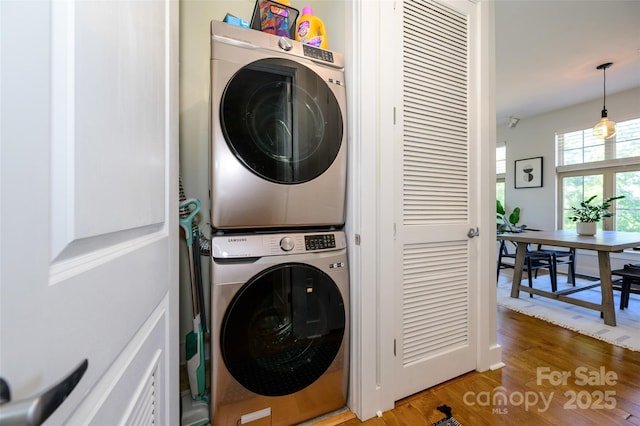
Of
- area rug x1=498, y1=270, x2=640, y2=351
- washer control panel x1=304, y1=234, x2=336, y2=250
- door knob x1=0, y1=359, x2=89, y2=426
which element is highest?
washer control panel x1=304, y1=234, x2=336, y2=250

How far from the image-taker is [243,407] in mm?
1109

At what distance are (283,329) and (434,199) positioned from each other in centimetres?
106

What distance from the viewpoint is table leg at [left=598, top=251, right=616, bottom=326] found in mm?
2365

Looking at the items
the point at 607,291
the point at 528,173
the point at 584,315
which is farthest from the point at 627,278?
the point at 528,173

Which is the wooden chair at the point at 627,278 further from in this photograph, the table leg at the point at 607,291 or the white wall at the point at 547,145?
the white wall at the point at 547,145

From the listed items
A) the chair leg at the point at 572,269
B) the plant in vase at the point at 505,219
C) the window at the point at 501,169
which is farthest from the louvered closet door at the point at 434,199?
the window at the point at 501,169

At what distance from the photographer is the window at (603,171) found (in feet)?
12.3

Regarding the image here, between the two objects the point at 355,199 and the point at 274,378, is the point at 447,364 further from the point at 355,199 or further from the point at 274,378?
the point at 355,199

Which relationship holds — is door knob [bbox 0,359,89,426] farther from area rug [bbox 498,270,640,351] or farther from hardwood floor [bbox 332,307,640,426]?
area rug [bbox 498,270,640,351]

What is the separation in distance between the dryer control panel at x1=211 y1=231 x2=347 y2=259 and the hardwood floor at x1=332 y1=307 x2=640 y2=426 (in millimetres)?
848

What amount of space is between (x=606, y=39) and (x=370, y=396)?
3.82 metres

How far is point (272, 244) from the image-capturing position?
1.15 meters

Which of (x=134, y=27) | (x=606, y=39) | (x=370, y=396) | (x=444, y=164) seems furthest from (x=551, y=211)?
(x=134, y=27)

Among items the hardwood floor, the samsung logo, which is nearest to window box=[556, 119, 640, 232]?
the hardwood floor
